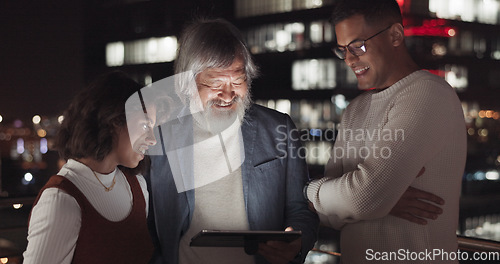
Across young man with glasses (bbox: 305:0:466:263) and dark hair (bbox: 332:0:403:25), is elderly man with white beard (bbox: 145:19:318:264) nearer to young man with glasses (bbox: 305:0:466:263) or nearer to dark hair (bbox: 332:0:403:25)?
young man with glasses (bbox: 305:0:466:263)

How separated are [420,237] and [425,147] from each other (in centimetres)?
35

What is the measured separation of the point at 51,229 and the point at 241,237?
635mm

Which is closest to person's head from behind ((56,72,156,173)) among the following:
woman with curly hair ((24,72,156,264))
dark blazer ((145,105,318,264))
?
woman with curly hair ((24,72,156,264))

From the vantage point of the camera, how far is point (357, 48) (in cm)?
237

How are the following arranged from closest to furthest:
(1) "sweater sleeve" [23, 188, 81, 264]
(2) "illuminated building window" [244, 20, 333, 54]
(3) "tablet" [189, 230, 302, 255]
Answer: (1) "sweater sleeve" [23, 188, 81, 264]
(3) "tablet" [189, 230, 302, 255]
(2) "illuminated building window" [244, 20, 333, 54]

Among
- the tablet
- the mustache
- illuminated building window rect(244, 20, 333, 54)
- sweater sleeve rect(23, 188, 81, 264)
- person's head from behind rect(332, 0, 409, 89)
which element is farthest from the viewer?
illuminated building window rect(244, 20, 333, 54)

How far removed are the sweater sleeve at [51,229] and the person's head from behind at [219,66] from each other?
88cm

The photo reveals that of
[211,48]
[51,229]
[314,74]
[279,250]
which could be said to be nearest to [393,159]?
[279,250]

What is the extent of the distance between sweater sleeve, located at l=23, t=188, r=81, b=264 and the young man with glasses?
0.95m

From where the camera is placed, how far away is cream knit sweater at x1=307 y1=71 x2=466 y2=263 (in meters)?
2.05

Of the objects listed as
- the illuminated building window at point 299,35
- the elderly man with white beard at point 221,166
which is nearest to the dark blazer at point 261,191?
the elderly man with white beard at point 221,166

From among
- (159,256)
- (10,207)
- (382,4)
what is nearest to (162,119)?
(159,256)

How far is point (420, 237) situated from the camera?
2.13 meters

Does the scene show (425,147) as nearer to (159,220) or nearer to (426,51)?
(159,220)
